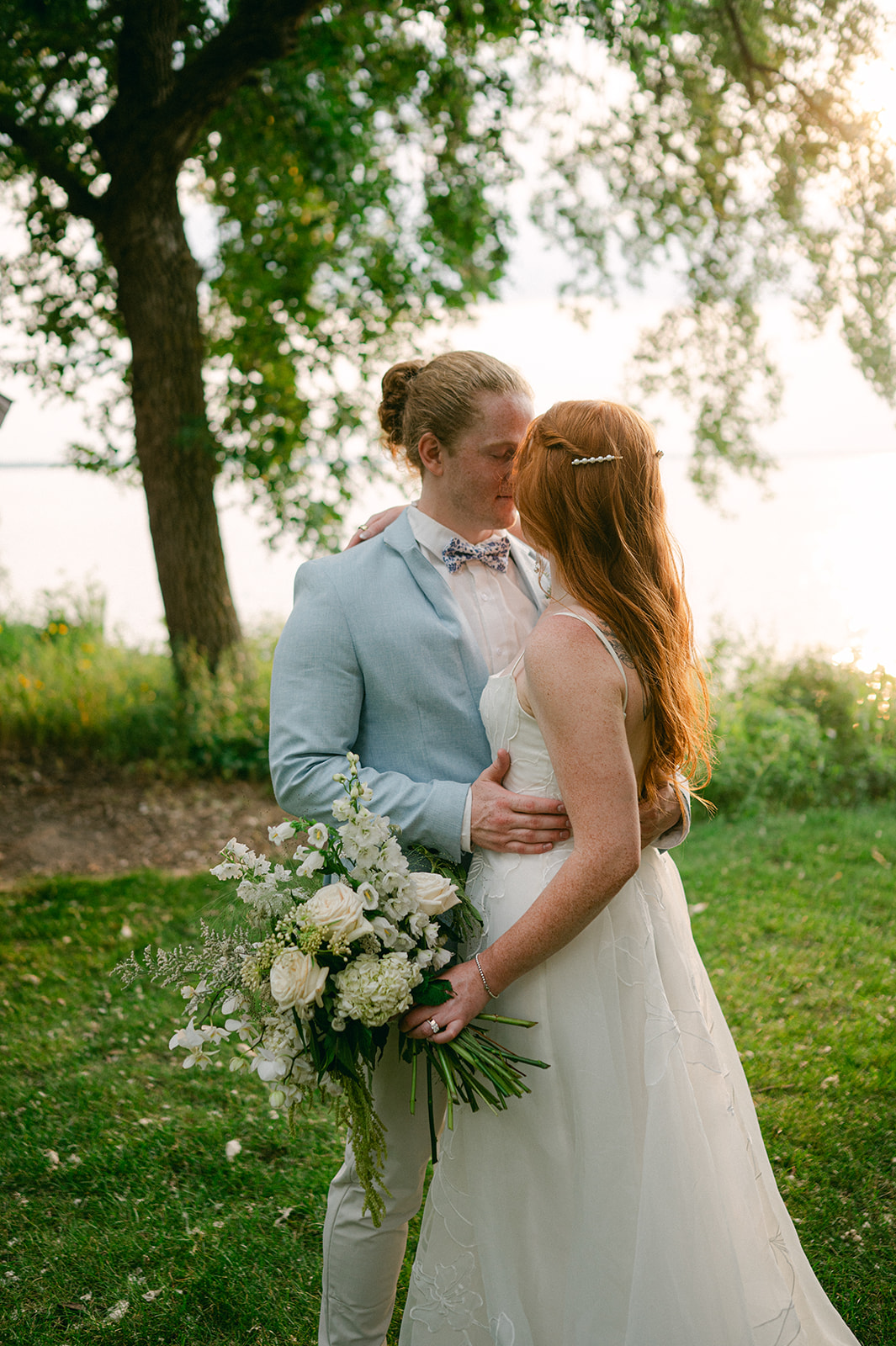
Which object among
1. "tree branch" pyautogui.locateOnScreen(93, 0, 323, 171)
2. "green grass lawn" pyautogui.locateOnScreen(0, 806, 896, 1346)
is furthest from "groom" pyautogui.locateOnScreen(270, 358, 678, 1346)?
"tree branch" pyautogui.locateOnScreen(93, 0, 323, 171)

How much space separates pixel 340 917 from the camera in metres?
2.03

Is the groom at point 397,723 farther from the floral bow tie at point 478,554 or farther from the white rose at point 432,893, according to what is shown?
the white rose at point 432,893

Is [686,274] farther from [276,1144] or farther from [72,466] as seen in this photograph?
[276,1144]

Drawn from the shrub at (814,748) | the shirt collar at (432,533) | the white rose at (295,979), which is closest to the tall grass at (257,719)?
the shrub at (814,748)

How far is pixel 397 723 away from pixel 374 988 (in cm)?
73

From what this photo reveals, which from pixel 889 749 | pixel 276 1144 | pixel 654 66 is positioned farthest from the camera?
pixel 654 66

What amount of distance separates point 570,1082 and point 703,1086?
0.31m

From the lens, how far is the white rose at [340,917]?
A: 2020 millimetres

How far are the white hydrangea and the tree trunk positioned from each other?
20.9 ft

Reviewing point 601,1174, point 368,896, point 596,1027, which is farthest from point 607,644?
point 601,1174

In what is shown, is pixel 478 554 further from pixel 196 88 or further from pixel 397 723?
pixel 196 88

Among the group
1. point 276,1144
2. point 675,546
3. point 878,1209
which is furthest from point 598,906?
point 276,1144

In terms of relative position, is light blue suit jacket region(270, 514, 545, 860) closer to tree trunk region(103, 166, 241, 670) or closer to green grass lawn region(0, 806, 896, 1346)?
green grass lawn region(0, 806, 896, 1346)

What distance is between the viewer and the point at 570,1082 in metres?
2.22
